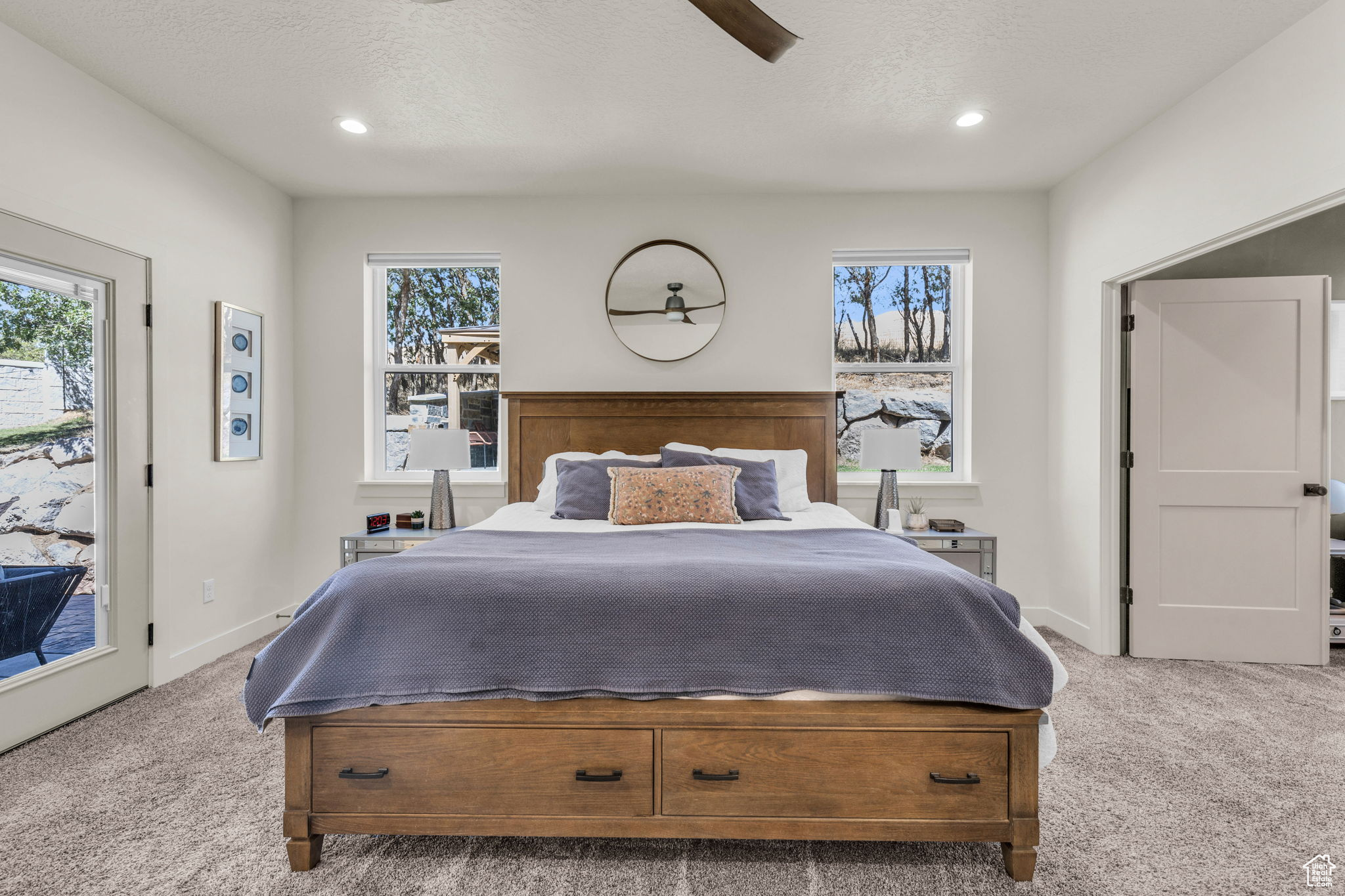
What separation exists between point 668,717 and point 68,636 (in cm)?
256

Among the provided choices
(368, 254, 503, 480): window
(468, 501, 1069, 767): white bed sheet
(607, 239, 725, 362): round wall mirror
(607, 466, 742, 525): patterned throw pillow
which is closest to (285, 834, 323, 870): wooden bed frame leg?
(468, 501, 1069, 767): white bed sheet

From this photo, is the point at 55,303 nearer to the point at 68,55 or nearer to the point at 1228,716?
the point at 68,55

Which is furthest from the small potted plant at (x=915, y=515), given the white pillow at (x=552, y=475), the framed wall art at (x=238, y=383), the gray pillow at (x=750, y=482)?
the framed wall art at (x=238, y=383)

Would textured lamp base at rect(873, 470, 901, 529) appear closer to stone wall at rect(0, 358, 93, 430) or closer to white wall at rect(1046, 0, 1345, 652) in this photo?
white wall at rect(1046, 0, 1345, 652)

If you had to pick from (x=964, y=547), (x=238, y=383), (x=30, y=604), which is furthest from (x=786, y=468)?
(x=30, y=604)

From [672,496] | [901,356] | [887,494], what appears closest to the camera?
[672,496]

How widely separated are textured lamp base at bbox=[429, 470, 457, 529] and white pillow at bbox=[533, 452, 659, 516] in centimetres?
51

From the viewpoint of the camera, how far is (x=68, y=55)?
7.88 ft

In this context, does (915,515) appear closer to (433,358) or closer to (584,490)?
(584,490)

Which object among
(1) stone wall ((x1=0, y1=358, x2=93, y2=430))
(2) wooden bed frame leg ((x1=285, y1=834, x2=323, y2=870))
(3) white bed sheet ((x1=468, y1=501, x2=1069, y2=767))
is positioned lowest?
(2) wooden bed frame leg ((x1=285, y1=834, x2=323, y2=870))

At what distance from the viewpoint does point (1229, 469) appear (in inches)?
122

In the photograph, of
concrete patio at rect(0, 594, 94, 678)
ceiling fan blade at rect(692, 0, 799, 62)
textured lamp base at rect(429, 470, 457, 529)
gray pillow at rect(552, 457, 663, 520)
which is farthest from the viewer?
textured lamp base at rect(429, 470, 457, 529)

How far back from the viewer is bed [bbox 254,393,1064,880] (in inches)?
60.8

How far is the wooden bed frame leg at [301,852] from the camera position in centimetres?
159
